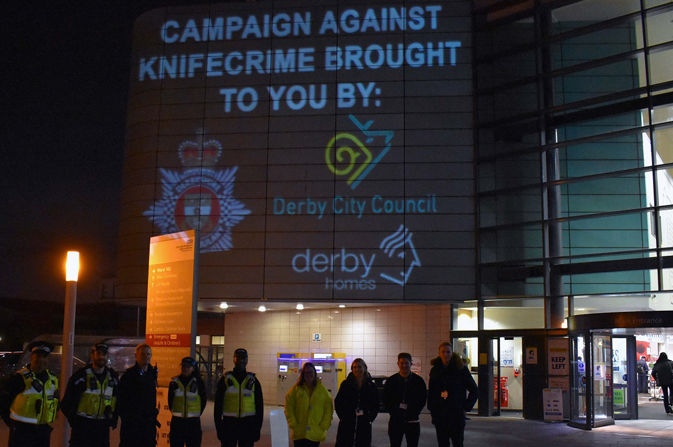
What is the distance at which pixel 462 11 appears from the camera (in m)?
23.1

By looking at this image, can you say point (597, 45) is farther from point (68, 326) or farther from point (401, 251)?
point (68, 326)

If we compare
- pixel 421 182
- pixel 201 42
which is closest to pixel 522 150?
pixel 421 182

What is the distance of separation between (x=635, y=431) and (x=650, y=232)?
5.38m

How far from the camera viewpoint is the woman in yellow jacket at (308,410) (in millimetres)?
8828

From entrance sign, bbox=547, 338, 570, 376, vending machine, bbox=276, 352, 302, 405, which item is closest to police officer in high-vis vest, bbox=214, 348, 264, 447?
entrance sign, bbox=547, 338, 570, 376

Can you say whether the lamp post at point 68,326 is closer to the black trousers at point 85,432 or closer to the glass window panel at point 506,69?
the black trousers at point 85,432

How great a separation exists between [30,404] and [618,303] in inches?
634

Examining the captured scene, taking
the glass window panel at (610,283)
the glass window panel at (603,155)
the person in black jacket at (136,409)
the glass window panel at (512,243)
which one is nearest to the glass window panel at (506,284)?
the glass window panel at (512,243)

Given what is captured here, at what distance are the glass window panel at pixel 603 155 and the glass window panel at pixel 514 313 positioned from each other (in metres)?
3.93

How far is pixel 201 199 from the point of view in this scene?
76.7 feet

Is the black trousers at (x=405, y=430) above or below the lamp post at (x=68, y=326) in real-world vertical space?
below

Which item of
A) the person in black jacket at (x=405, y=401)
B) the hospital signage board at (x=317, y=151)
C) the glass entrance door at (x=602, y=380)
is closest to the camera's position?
the person in black jacket at (x=405, y=401)

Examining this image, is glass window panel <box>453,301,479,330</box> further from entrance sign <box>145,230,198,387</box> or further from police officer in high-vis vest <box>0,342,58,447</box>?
police officer in high-vis vest <box>0,342,58,447</box>

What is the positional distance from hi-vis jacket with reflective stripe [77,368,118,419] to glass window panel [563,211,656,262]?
1503cm
